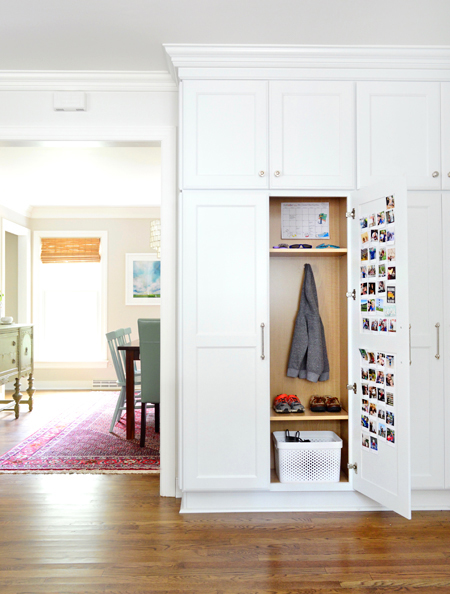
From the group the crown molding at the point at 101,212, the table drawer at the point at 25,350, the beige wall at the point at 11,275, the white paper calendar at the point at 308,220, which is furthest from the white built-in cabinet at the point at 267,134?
the beige wall at the point at 11,275

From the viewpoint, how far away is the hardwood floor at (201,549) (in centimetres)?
204

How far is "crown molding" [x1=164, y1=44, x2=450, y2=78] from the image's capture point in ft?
8.83

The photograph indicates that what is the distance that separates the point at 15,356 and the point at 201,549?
3.61 meters

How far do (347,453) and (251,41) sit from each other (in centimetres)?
256

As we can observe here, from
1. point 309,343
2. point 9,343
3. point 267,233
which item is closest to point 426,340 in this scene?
point 309,343

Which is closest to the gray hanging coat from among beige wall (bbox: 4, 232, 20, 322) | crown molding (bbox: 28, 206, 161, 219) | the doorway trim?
the doorway trim

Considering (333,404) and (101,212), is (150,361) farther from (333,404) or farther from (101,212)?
(101,212)

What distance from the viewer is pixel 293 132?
9.07 ft

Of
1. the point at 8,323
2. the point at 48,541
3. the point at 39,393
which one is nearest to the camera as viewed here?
the point at 48,541

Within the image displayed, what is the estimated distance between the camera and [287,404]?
2924 mm

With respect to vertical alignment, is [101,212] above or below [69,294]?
above

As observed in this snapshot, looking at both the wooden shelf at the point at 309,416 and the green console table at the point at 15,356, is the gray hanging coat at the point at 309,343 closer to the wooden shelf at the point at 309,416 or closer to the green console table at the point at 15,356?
the wooden shelf at the point at 309,416

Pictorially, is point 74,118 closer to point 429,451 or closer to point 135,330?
point 429,451

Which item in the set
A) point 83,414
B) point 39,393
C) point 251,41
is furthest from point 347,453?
point 39,393
